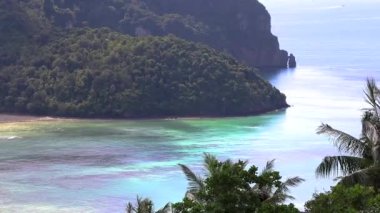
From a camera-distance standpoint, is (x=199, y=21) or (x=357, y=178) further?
(x=199, y=21)

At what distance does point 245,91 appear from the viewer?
73562 millimetres

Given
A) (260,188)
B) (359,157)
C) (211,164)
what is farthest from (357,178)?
(211,164)

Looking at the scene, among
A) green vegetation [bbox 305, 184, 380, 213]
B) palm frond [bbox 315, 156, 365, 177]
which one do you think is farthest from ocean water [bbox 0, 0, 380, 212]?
green vegetation [bbox 305, 184, 380, 213]

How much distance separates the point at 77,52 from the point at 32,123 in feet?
41.8

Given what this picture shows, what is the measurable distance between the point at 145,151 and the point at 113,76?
66.8 ft

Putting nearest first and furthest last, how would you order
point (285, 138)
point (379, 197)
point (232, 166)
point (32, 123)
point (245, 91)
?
point (379, 197) < point (232, 166) < point (285, 138) < point (32, 123) < point (245, 91)

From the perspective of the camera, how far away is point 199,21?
4277 inches

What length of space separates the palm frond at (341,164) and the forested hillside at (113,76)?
2239 inches

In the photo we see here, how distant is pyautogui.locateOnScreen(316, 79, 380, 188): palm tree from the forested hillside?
56.8 metres

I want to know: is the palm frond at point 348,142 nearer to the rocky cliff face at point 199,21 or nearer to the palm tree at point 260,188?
the palm tree at point 260,188

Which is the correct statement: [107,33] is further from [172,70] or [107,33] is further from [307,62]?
[307,62]

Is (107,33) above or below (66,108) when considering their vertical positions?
above

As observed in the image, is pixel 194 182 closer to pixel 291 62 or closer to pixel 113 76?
pixel 113 76

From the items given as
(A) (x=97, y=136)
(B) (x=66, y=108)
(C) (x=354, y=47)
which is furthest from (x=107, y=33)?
(C) (x=354, y=47)
